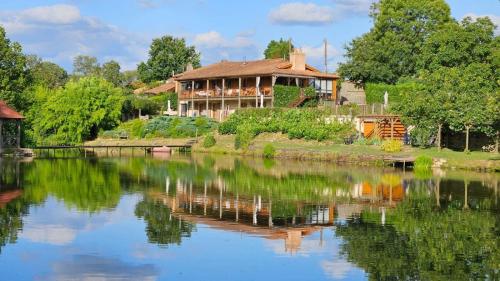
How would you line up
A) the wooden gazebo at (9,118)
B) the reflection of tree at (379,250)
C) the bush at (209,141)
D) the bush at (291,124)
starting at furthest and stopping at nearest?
1. the bush at (209,141)
2. the bush at (291,124)
3. the wooden gazebo at (9,118)
4. the reflection of tree at (379,250)

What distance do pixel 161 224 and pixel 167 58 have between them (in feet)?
306

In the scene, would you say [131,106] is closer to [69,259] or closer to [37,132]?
[37,132]

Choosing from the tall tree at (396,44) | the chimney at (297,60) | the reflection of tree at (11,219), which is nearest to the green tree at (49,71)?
the chimney at (297,60)

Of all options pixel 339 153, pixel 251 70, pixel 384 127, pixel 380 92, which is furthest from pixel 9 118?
pixel 380 92

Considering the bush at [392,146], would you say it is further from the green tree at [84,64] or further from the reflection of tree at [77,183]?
the green tree at [84,64]

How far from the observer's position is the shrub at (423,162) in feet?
160

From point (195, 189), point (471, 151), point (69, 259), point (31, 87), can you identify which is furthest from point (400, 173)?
point (31, 87)

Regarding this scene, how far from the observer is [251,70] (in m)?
76.8

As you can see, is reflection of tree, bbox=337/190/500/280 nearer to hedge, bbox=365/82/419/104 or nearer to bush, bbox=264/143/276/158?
bush, bbox=264/143/276/158

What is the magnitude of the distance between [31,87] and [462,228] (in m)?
58.6

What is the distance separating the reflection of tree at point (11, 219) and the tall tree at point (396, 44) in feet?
180

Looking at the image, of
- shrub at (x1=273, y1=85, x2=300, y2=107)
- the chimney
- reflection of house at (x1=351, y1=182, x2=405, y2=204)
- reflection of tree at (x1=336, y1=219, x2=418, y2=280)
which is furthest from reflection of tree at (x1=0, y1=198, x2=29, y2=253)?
the chimney

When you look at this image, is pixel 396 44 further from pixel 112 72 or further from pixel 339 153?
pixel 112 72

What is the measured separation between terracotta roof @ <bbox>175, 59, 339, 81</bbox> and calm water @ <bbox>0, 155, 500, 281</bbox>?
3276 centimetres
